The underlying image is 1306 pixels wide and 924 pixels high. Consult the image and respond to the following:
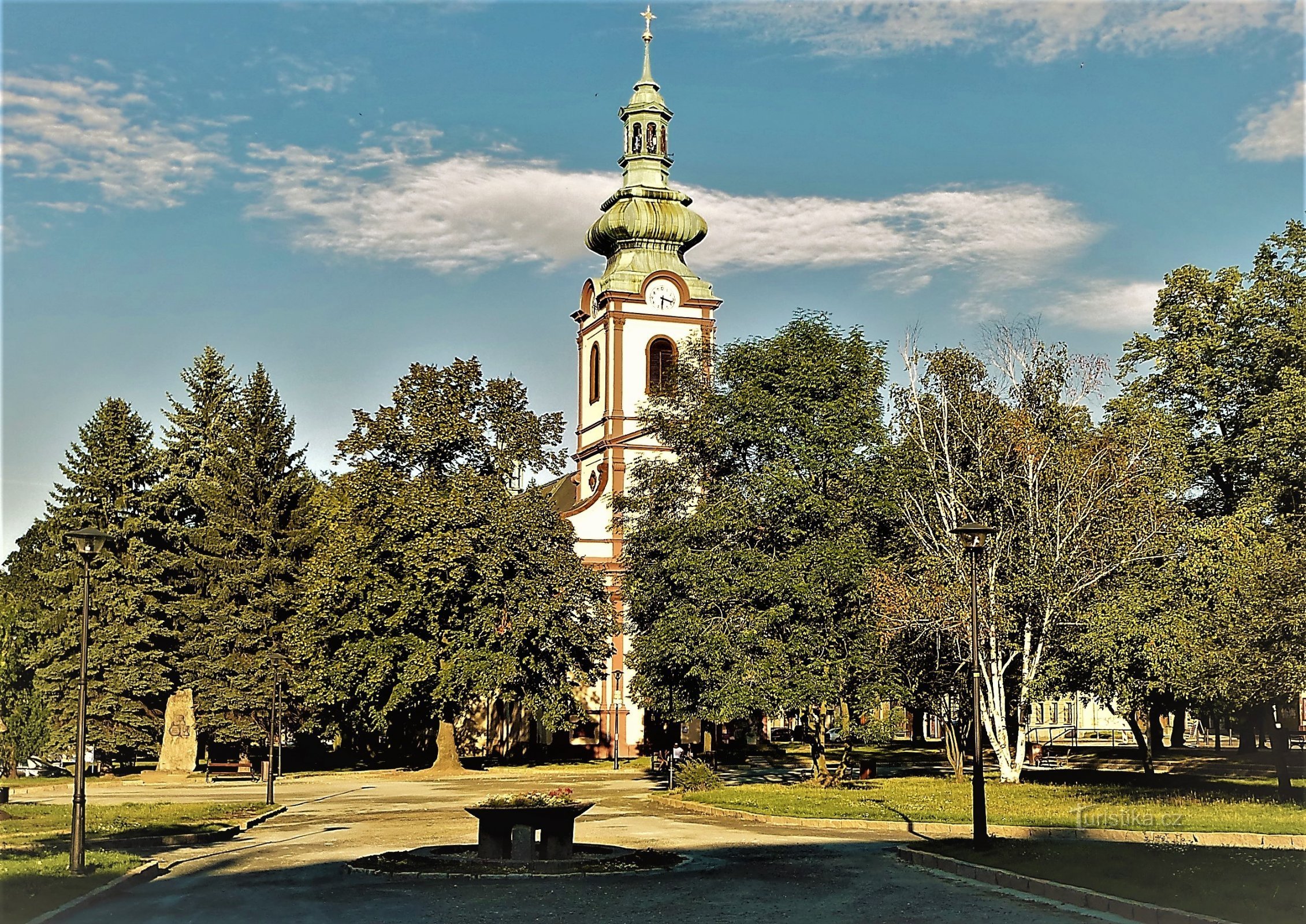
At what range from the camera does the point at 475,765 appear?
5075 centimetres

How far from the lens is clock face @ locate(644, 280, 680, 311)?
60719mm

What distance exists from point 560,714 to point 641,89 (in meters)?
32.7

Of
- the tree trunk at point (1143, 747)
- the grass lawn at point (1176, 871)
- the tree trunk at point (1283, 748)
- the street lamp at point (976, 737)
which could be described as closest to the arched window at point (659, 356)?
the tree trunk at point (1143, 747)

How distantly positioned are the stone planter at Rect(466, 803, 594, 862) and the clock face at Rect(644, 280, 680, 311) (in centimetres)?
4276

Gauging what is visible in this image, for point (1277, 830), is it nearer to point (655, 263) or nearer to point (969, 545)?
point (969, 545)

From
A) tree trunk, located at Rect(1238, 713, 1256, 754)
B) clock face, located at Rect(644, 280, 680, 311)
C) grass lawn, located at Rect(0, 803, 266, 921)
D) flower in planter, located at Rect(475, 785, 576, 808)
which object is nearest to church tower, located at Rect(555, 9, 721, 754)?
clock face, located at Rect(644, 280, 680, 311)

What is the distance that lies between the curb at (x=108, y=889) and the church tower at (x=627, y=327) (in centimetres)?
3599

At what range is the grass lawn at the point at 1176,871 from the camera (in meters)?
13.8

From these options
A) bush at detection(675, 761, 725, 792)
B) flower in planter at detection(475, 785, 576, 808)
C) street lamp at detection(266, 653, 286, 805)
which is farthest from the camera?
street lamp at detection(266, 653, 286, 805)

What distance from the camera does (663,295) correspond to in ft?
200

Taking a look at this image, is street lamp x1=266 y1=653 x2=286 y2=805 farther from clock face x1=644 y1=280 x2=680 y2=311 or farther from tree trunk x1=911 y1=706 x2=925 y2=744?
tree trunk x1=911 y1=706 x2=925 y2=744

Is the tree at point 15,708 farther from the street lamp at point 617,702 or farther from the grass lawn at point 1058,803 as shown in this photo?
the grass lawn at point 1058,803

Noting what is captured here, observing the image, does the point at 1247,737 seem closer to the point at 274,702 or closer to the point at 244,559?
the point at 274,702

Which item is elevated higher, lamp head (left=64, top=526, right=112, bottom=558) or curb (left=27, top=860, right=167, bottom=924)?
lamp head (left=64, top=526, right=112, bottom=558)
